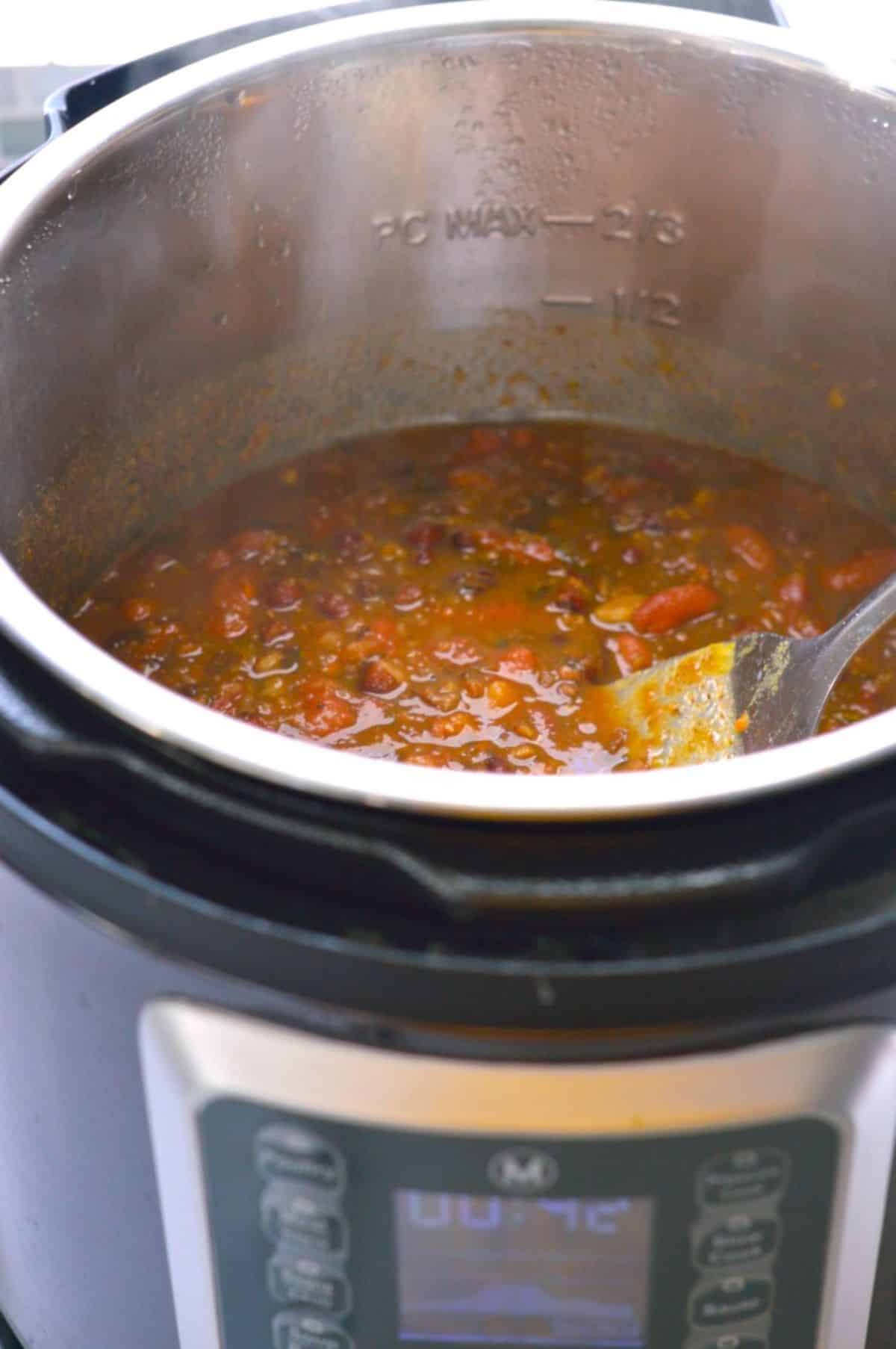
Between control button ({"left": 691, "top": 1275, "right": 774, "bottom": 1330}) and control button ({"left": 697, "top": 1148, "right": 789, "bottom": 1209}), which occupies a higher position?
control button ({"left": 697, "top": 1148, "right": 789, "bottom": 1209})

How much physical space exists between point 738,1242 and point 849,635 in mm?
822

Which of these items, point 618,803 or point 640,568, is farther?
point 640,568

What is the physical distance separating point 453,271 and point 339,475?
34 cm

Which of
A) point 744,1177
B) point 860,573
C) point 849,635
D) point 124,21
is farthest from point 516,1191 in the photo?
point 124,21

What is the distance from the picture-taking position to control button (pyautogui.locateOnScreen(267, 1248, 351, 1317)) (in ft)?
3.74

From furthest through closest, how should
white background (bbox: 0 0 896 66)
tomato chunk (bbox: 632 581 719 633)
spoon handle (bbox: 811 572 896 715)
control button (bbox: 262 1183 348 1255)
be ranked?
white background (bbox: 0 0 896 66)
tomato chunk (bbox: 632 581 719 633)
spoon handle (bbox: 811 572 896 715)
control button (bbox: 262 1183 348 1255)

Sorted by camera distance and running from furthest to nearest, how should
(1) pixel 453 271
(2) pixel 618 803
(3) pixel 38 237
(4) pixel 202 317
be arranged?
(1) pixel 453 271
(4) pixel 202 317
(3) pixel 38 237
(2) pixel 618 803

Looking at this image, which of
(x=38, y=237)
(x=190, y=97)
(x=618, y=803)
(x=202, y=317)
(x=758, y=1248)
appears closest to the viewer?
(x=618, y=803)

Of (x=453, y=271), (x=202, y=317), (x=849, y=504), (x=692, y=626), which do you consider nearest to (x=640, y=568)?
(x=692, y=626)

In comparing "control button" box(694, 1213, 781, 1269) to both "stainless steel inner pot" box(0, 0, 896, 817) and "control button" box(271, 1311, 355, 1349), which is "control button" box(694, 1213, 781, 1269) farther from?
"stainless steel inner pot" box(0, 0, 896, 817)

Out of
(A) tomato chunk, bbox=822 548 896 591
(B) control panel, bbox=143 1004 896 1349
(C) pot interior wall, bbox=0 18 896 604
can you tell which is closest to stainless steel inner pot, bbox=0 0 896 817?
(C) pot interior wall, bbox=0 18 896 604

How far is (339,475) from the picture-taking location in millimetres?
2346

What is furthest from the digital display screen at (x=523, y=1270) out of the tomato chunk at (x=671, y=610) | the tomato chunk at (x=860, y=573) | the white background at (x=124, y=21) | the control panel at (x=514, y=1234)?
the white background at (x=124, y=21)

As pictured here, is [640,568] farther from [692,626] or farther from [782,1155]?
[782,1155]
